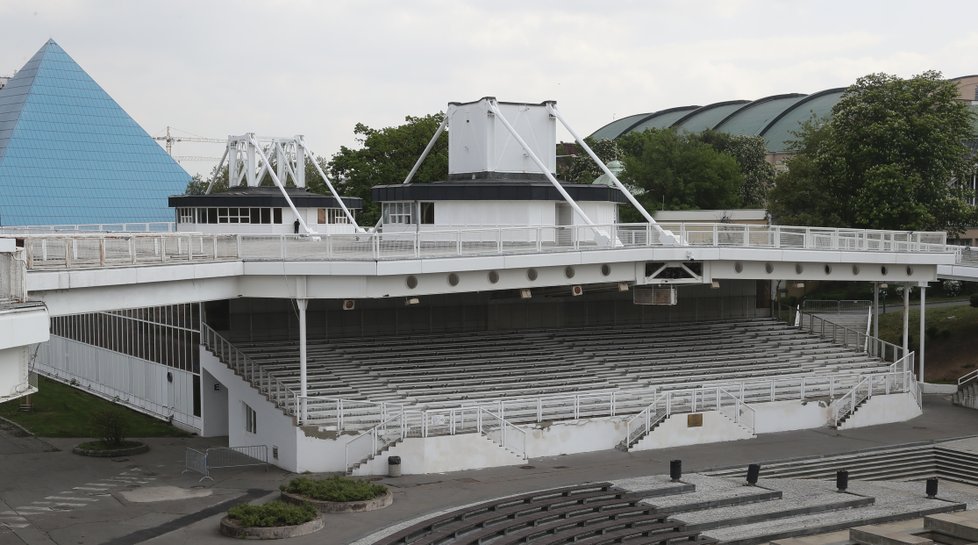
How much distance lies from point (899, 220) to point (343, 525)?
43145mm

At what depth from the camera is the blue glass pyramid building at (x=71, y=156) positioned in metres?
99.9

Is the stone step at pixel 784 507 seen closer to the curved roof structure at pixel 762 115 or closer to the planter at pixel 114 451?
the planter at pixel 114 451

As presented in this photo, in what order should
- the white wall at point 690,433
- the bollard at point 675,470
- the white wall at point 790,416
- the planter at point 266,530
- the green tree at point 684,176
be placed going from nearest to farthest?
1. the planter at point 266,530
2. the bollard at point 675,470
3. the white wall at point 690,433
4. the white wall at point 790,416
5. the green tree at point 684,176

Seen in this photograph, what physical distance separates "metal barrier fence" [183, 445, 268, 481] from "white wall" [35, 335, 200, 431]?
608 centimetres

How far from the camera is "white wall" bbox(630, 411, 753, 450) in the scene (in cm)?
3478

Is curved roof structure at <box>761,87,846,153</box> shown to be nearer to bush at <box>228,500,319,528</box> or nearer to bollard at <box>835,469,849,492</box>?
bollard at <box>835,469,849,492</box>

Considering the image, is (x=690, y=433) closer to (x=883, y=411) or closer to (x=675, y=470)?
(x=675, y=470)

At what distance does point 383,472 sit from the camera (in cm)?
3097

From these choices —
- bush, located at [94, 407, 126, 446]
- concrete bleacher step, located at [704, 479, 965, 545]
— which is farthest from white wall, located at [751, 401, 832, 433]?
bush, located at [94, 407, 126, 446]

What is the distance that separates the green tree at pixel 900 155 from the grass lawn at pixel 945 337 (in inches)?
184

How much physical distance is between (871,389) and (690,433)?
8233mm

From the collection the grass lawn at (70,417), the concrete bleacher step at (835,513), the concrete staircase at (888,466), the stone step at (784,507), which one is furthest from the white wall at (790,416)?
the grass lawn at (70,417)

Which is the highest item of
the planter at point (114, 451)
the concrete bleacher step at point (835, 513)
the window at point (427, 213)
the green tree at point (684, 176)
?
the green tree at point (684, 176)

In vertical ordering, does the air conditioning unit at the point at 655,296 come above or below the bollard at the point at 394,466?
above
